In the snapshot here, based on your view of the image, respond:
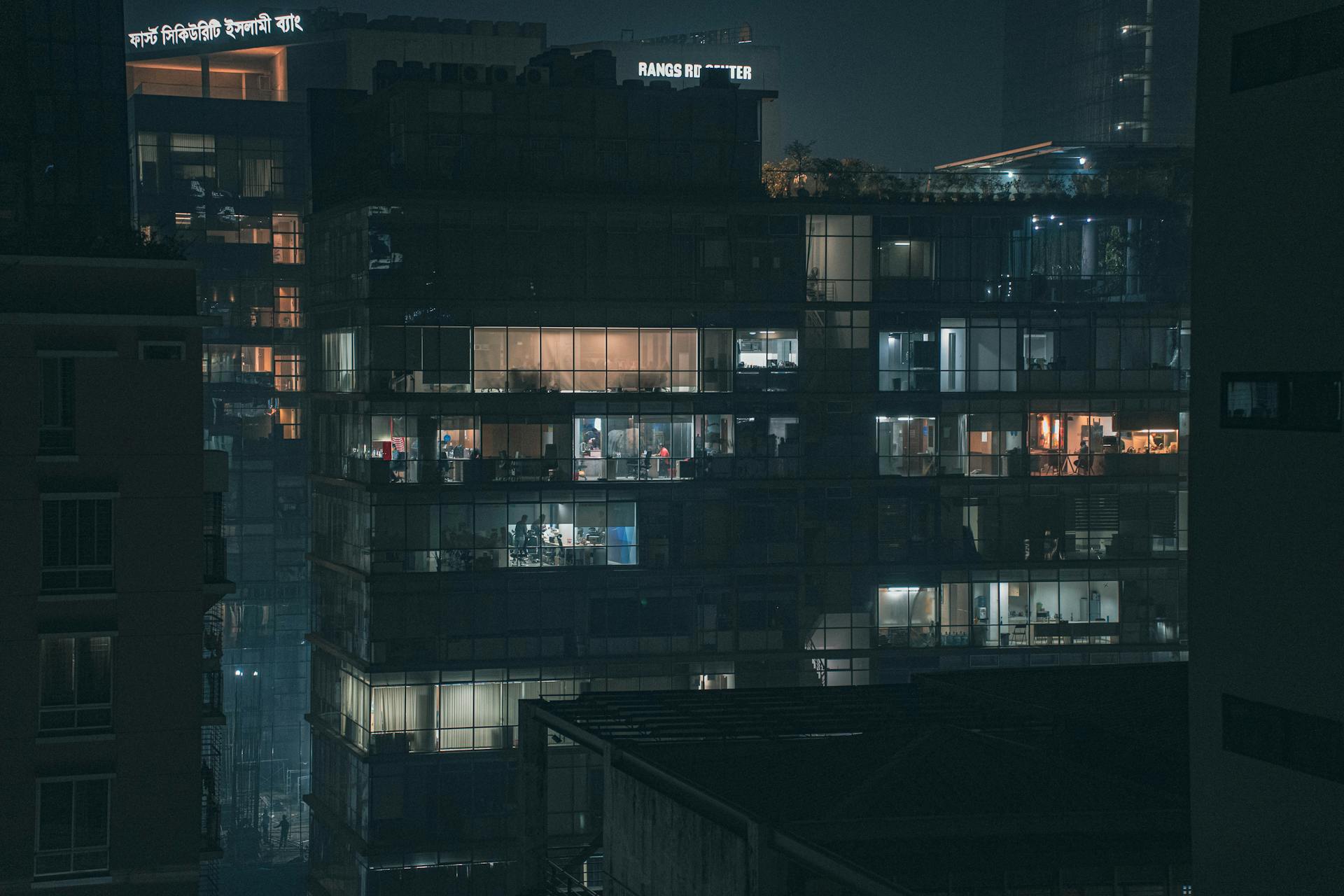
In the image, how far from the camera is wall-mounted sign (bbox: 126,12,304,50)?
135625 mm

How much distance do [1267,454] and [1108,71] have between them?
144472 millimetres

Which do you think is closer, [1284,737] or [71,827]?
[1284,737]

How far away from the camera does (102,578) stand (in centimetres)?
3444

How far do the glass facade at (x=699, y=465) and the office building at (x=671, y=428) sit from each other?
133 mm

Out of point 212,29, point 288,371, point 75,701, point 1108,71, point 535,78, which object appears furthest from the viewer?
point 1108,71

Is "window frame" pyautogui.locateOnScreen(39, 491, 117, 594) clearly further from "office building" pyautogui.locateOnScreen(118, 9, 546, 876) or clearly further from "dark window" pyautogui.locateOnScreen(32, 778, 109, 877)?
"office building" pyautogui.locateOnScreen(118, 9, 546, 876)

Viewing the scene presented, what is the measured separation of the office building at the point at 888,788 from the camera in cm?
3111

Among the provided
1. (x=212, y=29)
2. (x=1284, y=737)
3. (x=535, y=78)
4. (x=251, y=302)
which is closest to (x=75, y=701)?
(x=1284, y=737)

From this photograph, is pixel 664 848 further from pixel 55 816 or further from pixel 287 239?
pixel 287 239

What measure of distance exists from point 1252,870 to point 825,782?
736 centimetres

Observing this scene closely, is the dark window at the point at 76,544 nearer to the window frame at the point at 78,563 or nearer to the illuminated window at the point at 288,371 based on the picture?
the window frame at the point at 78,563

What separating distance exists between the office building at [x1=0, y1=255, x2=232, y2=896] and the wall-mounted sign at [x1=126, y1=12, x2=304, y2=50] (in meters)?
106

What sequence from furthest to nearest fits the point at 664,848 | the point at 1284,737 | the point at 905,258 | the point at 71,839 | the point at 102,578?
1. the point at 905,258
2. the point at 664,848
3. the point at 102,578
4. the point at 71,839
5. the point at 1284,737

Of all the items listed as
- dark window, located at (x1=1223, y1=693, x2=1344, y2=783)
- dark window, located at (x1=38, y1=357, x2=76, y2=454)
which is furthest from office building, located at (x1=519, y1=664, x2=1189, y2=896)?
dark window, located at (x1=38, y1=357, x2=76, y2=454)
